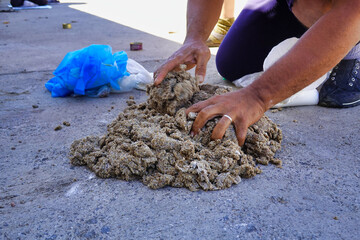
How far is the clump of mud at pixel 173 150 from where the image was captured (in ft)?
4.38

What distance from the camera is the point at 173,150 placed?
55.6 inches

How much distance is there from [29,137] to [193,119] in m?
0.90

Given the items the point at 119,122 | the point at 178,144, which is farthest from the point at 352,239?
the point at 119,122

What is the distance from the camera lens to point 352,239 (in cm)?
108

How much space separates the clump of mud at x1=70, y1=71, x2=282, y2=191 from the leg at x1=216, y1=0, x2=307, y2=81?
935 millimetres

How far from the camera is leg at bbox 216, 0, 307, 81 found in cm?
231

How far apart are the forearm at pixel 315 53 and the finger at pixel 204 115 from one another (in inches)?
7.8

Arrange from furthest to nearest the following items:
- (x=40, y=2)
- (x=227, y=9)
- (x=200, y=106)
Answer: (x=40, y=2) → (x=227, y=9) → (x=200, y=106)

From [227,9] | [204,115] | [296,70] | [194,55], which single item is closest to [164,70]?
[194,55]

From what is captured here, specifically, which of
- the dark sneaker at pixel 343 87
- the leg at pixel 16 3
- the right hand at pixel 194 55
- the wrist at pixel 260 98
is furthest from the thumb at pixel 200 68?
the leg at pixel 16 3

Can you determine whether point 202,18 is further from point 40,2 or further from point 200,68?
point 40,2

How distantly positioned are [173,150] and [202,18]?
98 centimetres

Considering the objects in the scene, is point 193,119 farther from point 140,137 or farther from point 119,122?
point 119,122

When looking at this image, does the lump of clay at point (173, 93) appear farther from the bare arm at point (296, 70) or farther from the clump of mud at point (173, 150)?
the bare arm at point (296, 70)
